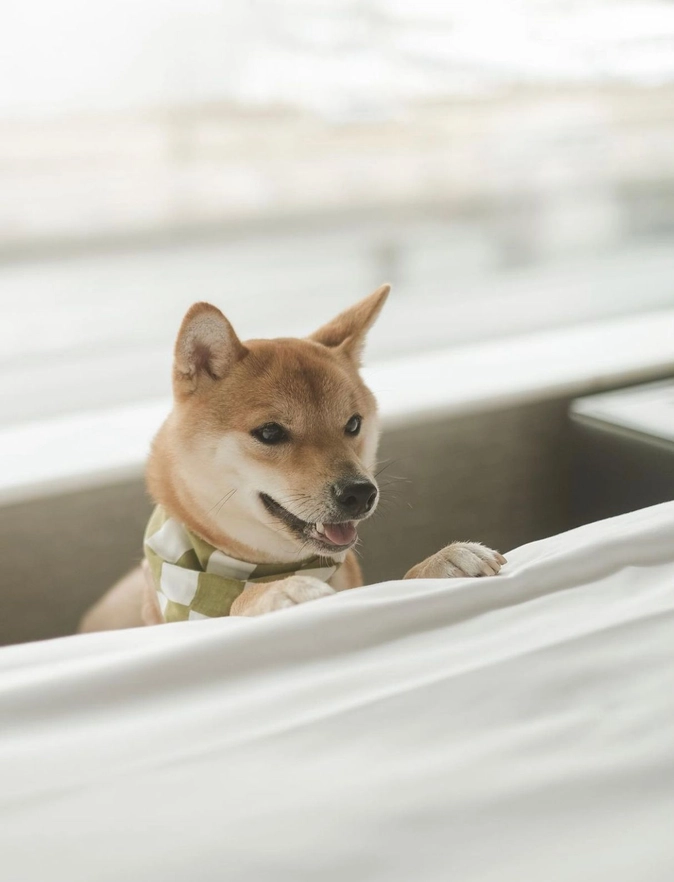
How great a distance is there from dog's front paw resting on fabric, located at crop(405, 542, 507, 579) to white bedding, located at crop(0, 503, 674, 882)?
2.9 inches

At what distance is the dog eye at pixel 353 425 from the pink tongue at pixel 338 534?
0.53ft

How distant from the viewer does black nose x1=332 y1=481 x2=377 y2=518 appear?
44.8 inches

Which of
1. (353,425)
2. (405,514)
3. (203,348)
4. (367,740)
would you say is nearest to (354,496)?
(353,425)

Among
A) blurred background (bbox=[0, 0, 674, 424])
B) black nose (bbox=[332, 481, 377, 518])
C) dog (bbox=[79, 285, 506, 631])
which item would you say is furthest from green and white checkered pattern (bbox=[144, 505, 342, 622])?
blurred background (bbox=[0, 0, 674, 424])

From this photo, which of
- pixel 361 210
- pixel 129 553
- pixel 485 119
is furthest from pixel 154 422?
pixel 485 119

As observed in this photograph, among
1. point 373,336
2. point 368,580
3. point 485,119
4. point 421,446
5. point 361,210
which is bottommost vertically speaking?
point 368,580

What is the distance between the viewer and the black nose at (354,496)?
114 cm

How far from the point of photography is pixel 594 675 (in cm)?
77

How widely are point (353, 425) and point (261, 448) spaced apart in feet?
0.51

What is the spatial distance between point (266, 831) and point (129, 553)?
110 cm

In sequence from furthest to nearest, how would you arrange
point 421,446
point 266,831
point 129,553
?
point 421,446, point 129,553, point 266,831

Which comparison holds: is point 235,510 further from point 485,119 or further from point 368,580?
point 485,119

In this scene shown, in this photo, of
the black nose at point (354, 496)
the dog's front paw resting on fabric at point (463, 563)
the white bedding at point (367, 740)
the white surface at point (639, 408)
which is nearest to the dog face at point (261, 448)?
the black nose at point (354, 496)

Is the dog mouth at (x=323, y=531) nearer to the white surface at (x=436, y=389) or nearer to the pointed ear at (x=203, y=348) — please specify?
the pointed ear at (x=203, y=348)
